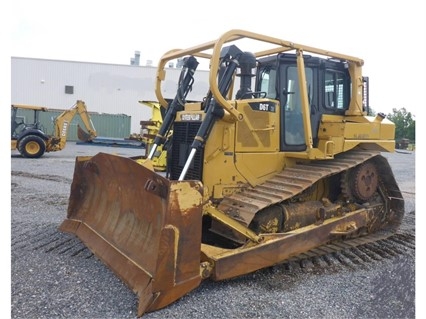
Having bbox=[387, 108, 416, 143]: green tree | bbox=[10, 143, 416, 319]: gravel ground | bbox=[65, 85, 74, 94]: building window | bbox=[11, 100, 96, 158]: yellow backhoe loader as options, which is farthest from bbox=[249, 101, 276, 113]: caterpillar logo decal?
bbox=[387, 108, 416, 143]: green tree

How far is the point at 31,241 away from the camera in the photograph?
496 centimetres

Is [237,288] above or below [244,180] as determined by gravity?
below

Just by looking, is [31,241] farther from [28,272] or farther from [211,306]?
[211,306]

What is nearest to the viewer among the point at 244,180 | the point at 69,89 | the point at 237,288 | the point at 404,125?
the point at 237,288

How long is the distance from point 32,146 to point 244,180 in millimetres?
13662

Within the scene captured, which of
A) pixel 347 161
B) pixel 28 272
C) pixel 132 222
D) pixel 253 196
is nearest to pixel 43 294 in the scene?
pixel 28 272

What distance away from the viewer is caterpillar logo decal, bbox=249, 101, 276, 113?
15.8 feet

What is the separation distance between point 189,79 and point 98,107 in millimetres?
27132

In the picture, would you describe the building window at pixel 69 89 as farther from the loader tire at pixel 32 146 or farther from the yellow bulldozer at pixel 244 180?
the yellow bulldozer at pixel 244 180

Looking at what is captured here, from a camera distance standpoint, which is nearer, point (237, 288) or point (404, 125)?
point (237, 288)

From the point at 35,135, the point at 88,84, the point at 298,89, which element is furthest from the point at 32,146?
the point at 88,84

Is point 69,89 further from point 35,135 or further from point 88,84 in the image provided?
point 35,135

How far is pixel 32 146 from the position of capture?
52.8 ft

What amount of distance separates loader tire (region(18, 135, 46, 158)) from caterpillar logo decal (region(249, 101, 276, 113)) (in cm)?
1357
